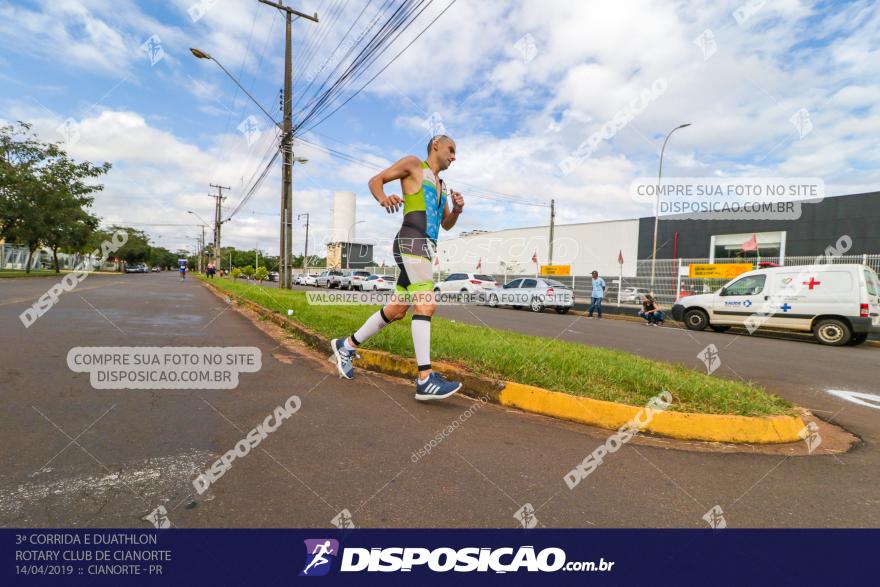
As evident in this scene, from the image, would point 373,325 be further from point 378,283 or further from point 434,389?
point 378,283

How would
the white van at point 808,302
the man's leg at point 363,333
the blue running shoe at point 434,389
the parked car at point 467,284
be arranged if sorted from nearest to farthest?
the blue running shoe at point 434,389 < the man's leg at point 363,333 < the white van at point 808,302 < the parked car at point 467,284

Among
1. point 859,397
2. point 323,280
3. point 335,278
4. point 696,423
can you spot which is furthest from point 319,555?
point 323,280

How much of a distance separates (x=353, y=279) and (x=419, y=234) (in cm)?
3111

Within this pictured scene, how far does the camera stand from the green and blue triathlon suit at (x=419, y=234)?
353cm

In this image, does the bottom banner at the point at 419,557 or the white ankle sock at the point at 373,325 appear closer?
the bottom banner at the point at 419,557

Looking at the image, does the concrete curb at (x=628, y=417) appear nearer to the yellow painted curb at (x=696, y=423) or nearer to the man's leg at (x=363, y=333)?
the yellow painted curb at (x=696, y=423)

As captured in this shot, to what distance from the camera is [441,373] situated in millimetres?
4020

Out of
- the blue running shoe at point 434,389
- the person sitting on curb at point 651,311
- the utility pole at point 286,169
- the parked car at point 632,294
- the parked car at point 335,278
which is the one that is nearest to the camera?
the blue running shoe at point 434,389

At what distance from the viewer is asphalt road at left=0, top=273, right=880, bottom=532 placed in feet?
6.19

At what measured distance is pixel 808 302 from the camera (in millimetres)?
9938

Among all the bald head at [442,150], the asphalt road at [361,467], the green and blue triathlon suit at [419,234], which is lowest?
the asphalt road at [361,467]

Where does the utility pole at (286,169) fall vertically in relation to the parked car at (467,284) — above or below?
above

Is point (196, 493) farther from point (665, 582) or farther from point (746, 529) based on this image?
point (746, 529)

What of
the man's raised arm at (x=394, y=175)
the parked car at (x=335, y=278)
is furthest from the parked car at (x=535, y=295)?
the parked car at (x=335, y=278)
